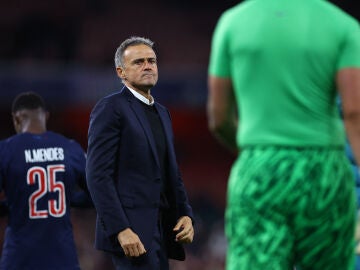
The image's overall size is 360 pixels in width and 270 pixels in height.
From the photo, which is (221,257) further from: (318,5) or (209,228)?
(318,5)

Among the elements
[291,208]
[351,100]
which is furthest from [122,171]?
[351,100]

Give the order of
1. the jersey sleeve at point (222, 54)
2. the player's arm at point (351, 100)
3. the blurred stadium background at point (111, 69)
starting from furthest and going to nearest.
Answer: the blurred stadium background at point (111, 69) → the jersey sleeve at point (222, 54) → the player's arm at point (351, 100)

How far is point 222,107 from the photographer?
297cm

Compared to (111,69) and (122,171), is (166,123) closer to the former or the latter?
(122,171)

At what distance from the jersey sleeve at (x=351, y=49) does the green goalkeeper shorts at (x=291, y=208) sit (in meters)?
0.28

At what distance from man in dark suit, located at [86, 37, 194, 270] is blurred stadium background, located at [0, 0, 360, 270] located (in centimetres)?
998

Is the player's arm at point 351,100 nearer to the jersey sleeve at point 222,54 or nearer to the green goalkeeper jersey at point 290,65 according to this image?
the green goalkeeper jersey at point 290,65

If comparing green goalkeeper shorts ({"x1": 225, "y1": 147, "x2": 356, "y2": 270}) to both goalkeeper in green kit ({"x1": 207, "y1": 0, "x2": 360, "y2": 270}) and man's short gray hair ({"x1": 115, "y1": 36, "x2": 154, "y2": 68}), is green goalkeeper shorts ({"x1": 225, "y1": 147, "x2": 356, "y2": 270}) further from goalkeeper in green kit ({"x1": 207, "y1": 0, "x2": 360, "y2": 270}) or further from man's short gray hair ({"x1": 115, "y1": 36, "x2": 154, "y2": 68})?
man's short gray hair ({"x1": 115, "y1": 36, "x2": 154, "y2": 68})

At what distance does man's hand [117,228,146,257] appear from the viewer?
4.10m

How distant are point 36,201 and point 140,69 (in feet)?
4.22

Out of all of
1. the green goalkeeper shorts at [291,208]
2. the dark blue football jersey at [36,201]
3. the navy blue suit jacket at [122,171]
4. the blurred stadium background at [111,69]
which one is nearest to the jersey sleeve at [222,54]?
the green goalkeeper shorts at [291,208]

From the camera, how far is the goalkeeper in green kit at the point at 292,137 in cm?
281

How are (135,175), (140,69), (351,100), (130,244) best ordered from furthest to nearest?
(140,69) → (135,175) → (130,244) → (351,100)

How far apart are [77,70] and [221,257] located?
4.04m
